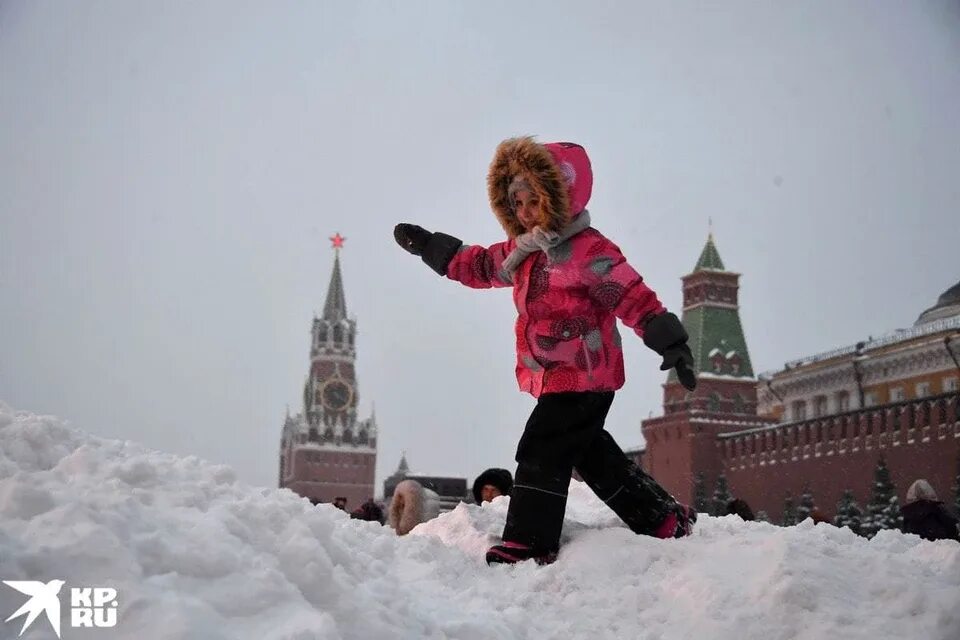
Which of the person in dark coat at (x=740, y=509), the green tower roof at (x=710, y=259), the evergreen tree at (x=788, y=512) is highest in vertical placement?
the green tower roof at (x=710, y=259)

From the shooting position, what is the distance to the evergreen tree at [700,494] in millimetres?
29359

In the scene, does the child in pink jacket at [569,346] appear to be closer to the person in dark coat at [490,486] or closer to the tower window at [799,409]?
the person in dark coat at [490,486]

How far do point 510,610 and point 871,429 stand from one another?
962 inches

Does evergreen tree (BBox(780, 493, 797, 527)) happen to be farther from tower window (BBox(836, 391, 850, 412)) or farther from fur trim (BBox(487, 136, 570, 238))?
fur trim (BBox(487, 136, 570, 238))

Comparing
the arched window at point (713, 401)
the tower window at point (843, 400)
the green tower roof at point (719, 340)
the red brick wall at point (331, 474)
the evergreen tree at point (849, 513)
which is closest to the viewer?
the evergreen tree at point (849, 513)

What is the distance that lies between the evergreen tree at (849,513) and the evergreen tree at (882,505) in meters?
0.20

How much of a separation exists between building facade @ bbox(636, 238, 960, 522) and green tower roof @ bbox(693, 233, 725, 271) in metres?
0.04

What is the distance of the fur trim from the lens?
400 cm

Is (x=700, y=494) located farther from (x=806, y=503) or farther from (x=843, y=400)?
(x=843, y=400)

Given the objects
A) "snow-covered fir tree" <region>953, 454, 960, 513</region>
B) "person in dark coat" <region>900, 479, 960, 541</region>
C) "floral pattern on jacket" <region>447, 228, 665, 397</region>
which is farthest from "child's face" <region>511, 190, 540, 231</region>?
"snow-covered fir tree" <region>953, 454, 960, 513</region>

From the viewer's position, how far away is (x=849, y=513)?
75.5 ft

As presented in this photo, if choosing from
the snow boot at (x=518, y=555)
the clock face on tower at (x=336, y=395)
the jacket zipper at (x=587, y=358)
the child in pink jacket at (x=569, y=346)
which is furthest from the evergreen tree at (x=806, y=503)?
the clock face on tower at (x=336, y=395)

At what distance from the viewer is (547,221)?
4.00m

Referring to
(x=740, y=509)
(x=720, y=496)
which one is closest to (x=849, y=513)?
(x=720, y=496)
